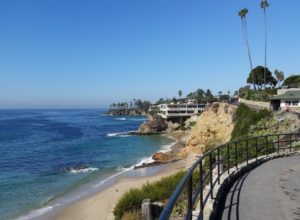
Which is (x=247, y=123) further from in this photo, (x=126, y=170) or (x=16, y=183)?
(x=16, y=183)

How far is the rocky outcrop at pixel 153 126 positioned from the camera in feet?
323

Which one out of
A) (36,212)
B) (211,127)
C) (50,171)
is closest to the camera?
(36,212)

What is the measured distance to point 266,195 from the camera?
328 inches

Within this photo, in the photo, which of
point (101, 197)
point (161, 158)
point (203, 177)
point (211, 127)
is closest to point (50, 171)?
point (101, 197)

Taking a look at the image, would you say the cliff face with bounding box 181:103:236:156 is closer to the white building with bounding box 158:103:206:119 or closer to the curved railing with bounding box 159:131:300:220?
the curved railing with bounding box 159:131:300:220

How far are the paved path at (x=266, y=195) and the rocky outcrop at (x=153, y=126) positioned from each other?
85895 mm

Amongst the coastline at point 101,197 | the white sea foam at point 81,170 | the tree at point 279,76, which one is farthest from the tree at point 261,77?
the white sea foam at point 81,170

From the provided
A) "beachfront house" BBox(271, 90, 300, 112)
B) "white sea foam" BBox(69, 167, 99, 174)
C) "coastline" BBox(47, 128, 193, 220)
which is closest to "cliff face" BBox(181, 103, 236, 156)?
"beachfront house" BBox(271, 90, 300, 112)

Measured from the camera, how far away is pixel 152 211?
1109cm

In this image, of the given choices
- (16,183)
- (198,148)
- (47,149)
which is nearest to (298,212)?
(16,183)

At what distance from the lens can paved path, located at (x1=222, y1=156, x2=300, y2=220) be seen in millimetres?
6816

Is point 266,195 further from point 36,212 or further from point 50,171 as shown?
point 50,171

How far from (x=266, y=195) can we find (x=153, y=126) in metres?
92.5

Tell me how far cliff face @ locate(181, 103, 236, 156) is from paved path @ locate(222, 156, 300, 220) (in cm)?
Result: 4080
